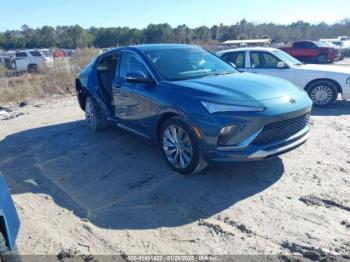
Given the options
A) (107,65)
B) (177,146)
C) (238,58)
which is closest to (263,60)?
(238,58)

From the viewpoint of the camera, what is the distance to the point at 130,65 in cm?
561

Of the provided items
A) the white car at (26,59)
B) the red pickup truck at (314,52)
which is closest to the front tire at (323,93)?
the red pickup truck at (314,52)

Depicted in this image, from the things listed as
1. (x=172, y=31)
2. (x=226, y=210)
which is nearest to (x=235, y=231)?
(x=226, y=210)

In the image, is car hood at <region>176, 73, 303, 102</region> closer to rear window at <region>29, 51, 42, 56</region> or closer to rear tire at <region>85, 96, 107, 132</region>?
rear tire at <region>85, 96, 107, 132</region>

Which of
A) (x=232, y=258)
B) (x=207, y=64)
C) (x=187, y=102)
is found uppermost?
(x=207, y=64)

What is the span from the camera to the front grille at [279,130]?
4203 mm

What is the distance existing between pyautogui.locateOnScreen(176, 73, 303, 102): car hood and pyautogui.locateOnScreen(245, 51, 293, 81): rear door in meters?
4.32

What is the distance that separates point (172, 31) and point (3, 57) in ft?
113

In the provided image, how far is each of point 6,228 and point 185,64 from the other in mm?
3591

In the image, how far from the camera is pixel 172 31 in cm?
5525

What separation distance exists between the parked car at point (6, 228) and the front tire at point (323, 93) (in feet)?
26.3

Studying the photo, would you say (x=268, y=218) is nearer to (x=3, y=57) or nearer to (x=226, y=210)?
(x=226, y=210)

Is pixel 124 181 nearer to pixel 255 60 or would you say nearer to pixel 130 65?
pixel 130 65

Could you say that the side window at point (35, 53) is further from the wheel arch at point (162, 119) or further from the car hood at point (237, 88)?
the car hood at point (237, 88)
